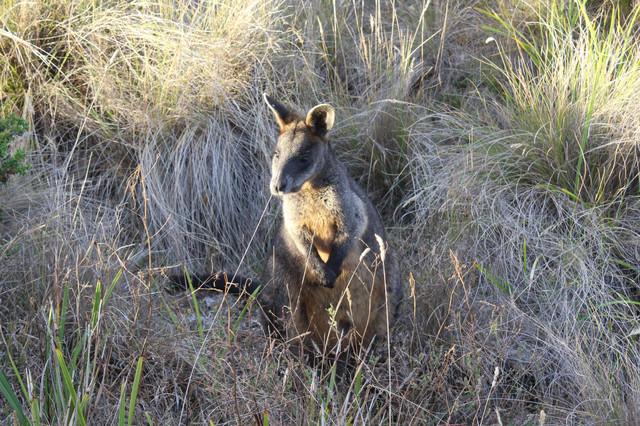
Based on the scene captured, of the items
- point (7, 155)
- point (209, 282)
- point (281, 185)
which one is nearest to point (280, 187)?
point (281, 185)

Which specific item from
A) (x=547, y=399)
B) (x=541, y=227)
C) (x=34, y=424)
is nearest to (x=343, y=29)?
(x=541, y=227)

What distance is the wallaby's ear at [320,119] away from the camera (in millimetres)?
4594

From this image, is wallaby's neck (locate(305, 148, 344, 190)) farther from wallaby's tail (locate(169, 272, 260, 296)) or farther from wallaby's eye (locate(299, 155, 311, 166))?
wallaby's tail (locate(169, 272, 260, 296))

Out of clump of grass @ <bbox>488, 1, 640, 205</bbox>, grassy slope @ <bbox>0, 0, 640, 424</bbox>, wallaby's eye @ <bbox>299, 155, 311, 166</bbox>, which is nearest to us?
grassy slope @ <bbox>0, 0, 640, 424</bbox>

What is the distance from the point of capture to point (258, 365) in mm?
3830

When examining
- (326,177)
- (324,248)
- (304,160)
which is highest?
(304,160)

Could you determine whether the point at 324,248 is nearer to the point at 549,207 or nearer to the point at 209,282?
the point at 209,282

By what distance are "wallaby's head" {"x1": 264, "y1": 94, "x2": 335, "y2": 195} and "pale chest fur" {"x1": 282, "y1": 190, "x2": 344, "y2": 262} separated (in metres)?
0.15

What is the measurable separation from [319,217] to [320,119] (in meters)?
0.48

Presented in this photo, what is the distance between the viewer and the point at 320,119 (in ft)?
15.4

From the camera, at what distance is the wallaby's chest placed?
471 centimetres

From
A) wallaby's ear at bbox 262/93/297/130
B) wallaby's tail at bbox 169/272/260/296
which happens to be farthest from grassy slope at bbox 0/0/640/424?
wallaby's ear at bbox 262/93/297/130

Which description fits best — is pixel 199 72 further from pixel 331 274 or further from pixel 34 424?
pixel 34 424

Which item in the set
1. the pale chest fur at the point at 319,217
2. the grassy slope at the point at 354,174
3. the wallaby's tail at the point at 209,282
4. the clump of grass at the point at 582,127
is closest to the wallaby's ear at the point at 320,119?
the pale chest fur at the point at 319,217
